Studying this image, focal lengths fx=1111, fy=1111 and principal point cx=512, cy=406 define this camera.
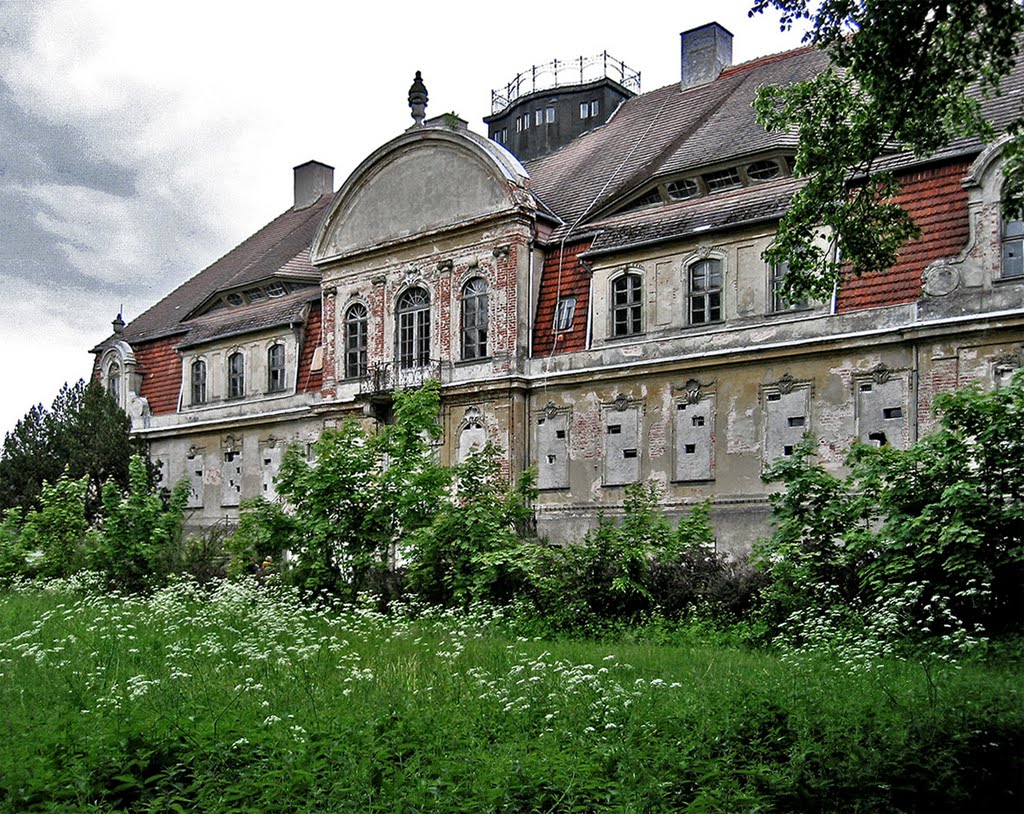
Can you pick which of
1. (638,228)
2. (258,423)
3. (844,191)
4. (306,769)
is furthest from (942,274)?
(258,423)

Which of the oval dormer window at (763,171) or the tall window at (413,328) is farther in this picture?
the tall window at (413,328)

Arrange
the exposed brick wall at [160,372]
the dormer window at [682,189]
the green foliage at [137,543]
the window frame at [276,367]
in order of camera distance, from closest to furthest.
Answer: the green foliage at [137,543] < the dormer window at [682,189] < the window frame at [276,367] < the exposed brick wall at [160,372]

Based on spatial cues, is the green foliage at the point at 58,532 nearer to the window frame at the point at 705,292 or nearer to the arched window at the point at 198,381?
the arched window at the point at 198,381

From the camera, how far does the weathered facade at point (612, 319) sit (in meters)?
20.2

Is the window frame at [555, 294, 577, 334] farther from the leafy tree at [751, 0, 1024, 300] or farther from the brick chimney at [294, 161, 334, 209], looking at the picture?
the brick chimney at [294, 161, 334, 209]

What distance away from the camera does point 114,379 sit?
122 feet

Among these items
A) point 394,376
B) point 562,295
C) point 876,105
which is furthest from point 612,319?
point 876,105

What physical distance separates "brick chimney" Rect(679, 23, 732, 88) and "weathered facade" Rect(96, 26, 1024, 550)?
2.9 inches

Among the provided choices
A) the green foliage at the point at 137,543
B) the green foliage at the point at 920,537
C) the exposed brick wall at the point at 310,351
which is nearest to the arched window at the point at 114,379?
the exposed brick wall at the point at 310,351

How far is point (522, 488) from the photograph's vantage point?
18.0m

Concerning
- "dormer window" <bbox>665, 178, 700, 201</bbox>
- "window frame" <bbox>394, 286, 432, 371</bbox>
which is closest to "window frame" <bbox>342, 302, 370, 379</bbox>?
"window frame" <bbox>394, 286, 432, 371</bbox>

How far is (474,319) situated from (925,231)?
10.8 m

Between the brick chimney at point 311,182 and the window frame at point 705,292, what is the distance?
19713 mm

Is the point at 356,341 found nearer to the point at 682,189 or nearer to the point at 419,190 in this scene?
the point at 419,190
